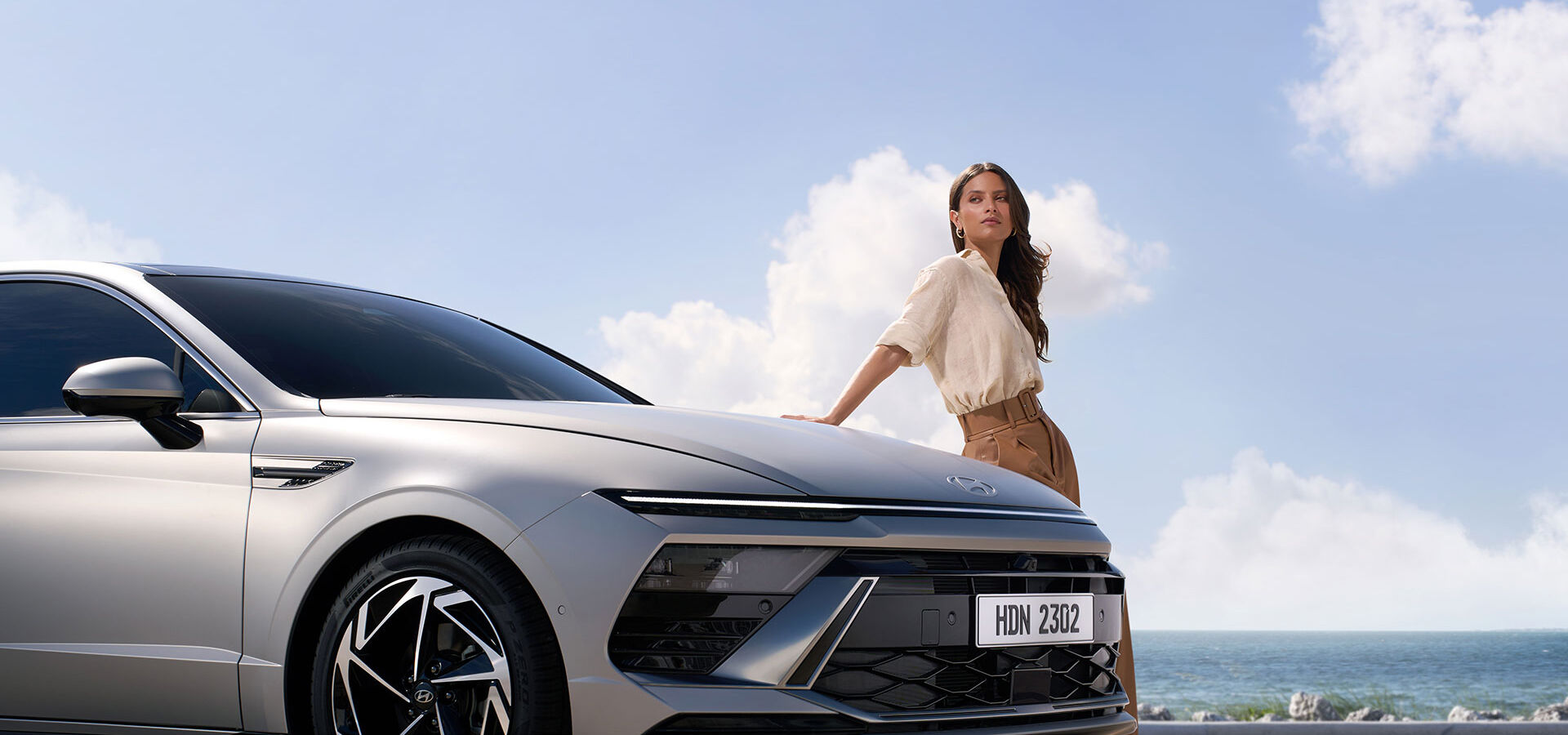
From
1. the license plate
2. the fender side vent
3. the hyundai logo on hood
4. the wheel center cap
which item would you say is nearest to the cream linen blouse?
the hyundai logo on hood

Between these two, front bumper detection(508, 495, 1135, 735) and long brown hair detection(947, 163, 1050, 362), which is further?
long brown hair detection(947, 163, 1050, 362)

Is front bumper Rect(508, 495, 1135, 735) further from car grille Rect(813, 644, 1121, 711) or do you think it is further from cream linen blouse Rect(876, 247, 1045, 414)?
cream linen blouse Rect(876, 247, 1045, 414)

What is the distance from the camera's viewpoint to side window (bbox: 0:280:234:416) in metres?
3.41

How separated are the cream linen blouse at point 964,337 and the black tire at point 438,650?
76.7 inches

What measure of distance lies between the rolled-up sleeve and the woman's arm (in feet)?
0.09

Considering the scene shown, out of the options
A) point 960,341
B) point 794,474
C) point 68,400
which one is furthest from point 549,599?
point 960,341

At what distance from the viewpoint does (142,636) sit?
2.88 metres

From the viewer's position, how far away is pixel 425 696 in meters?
2.52

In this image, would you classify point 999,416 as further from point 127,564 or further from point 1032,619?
→ point 127,564

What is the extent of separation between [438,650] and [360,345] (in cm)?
121

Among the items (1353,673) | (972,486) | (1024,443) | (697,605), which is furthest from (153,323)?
(1353,673)

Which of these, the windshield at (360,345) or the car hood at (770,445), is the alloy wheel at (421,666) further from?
the windshield at (360,345)

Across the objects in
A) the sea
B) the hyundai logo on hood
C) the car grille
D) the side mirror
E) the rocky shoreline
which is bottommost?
the sea

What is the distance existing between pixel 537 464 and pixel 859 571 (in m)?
0.69
